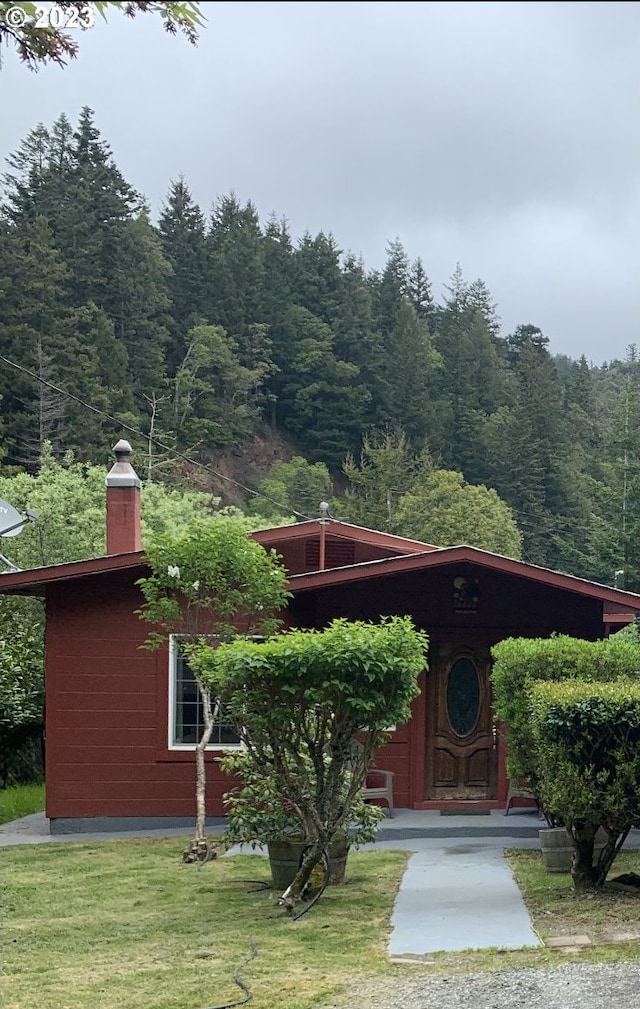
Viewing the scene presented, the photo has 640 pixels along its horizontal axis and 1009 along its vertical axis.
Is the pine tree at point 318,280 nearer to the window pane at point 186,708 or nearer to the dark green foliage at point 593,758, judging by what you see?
the window pane at point 186,708

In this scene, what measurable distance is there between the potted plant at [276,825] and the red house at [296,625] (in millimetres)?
3444

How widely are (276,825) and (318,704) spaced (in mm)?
Answer: 1129

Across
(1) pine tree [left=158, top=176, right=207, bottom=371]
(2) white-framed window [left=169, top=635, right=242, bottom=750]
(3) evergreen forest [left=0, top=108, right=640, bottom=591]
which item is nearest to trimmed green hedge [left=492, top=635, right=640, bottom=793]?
(2) white-framed window [left=169, top=635, right=242, bottom=750]

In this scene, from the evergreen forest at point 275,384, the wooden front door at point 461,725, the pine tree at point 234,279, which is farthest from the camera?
the pine tree at point 234,279

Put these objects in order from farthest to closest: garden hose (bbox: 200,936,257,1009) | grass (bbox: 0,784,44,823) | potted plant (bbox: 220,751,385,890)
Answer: grass (bbox: 0,784,44,823), potted plant (bbox: 220,751,385,890), garden hose (bbox: 200,936,257,1009)

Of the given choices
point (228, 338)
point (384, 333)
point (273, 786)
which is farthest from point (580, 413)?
point (273, 786)

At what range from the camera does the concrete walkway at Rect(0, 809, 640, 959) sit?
6.09m

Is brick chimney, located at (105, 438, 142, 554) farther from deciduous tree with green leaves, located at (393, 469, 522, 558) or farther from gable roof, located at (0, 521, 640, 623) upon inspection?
deciduous tree with green leaves, located at (393, 469, 522, 558)

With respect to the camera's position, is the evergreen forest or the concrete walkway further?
the evergreen forest

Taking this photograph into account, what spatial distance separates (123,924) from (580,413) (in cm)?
4931

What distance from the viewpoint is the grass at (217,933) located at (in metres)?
5.20

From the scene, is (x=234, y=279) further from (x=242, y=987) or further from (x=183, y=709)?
(x=242, y=987)

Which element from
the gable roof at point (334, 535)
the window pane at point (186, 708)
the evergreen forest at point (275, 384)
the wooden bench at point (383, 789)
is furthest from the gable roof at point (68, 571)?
the evergreen forest at point (275, 384)

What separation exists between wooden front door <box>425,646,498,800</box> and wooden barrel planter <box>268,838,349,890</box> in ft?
12.5
